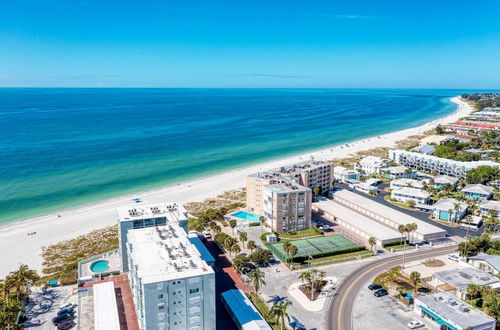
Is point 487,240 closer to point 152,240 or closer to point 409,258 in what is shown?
point 409,258

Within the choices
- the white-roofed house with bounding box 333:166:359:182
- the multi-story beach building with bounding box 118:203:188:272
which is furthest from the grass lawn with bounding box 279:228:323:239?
the white-roofed house with bounding box 333:166:359:182

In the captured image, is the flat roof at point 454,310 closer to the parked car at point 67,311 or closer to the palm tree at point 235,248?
the palm tree at point 235,248

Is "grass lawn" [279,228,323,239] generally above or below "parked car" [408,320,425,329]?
below

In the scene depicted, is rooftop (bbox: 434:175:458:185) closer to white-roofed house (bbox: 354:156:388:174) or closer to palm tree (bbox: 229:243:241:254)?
white-roofed house (bbox: 354:156:388:174)

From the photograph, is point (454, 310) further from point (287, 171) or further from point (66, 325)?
point (287, 171)

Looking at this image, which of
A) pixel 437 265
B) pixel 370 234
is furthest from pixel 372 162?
pixel 437 265
